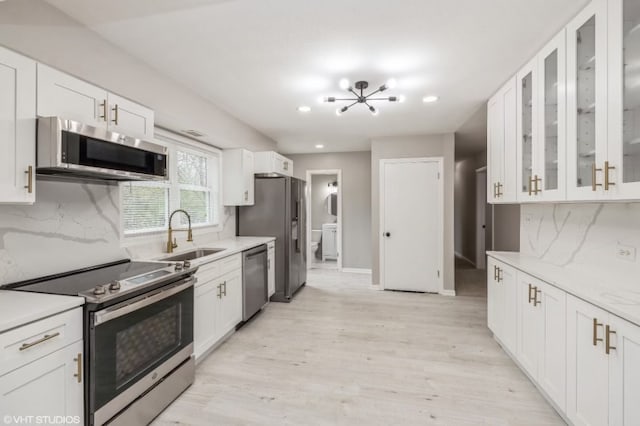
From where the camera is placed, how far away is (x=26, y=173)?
147 cm

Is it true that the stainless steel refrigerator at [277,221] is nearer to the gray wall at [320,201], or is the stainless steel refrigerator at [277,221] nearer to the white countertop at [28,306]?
the white countertop at [28,306]

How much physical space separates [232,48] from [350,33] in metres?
0.87

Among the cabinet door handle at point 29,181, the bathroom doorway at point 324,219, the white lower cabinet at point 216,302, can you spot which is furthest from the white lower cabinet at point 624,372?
the bathroom doorway at point 324,219

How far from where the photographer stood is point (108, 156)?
1759 mm

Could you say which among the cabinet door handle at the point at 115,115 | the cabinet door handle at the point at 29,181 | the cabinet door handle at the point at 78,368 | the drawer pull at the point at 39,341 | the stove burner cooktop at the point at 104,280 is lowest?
the cabinet door handle at the point at 78,368

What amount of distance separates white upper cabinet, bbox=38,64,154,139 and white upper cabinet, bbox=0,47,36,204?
0.19 feet

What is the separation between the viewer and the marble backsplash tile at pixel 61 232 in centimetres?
165

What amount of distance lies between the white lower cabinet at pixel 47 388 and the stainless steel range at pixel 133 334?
0.16 feet

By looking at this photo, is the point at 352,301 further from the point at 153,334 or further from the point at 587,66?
the point at 587,66

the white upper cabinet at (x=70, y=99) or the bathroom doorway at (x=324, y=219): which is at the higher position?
the white upper cabinet at (x=70, y=99)

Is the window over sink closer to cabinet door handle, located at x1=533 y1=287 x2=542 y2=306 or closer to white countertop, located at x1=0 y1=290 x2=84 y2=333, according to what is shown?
white countertop, located at x1=0 y1=290 x2=84 y2=333

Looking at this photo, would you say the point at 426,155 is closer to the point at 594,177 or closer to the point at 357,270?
the point at 357,270

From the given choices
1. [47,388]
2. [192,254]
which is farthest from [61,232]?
[192,254]

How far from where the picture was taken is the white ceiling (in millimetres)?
1766
